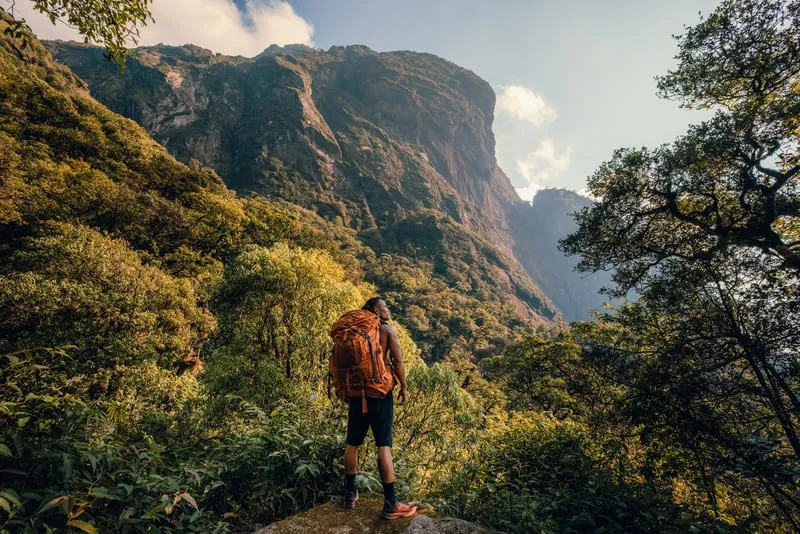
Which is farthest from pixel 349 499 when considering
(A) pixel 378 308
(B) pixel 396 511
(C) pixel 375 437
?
(A) pixel 378 308

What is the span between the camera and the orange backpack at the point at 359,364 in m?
3.39

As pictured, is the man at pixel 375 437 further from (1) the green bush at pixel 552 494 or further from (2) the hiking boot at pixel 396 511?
(1) the green bush at pixel 552 494

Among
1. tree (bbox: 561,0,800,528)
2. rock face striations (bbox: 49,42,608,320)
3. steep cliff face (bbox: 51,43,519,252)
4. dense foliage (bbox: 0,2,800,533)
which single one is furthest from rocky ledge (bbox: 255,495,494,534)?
steep cliff face (bbox: 51,43,519,252)

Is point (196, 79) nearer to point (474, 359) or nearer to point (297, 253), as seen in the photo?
point (474, 359)

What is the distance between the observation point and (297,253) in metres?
13.2

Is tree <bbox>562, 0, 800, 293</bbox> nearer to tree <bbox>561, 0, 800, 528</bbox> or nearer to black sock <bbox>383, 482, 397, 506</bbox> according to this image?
tree <bbox>561, 0, 800, 528</bbox>

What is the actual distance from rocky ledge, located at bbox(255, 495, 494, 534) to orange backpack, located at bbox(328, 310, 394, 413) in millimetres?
902

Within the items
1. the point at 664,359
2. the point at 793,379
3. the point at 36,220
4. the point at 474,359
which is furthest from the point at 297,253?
the point at 474,359

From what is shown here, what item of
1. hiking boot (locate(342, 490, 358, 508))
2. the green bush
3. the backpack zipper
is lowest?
the green bush

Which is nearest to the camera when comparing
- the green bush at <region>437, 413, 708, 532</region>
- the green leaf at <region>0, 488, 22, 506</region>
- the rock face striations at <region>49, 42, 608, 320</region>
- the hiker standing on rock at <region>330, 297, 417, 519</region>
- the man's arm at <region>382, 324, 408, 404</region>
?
the green leaf at <region>0, 488, 22, 506</region>

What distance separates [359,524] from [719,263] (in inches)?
253

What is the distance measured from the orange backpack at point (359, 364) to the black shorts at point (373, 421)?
0.10 metres

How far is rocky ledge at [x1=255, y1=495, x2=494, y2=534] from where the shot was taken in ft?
9.24

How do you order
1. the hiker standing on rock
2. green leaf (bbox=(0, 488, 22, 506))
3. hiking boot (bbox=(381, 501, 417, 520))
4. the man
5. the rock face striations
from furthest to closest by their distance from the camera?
1. the rock face striations
2. the hiker standing on rock
3. the man
4. hiking boot (bbox=(381, 501, 417, 520))
5. green leaf (bbox=(0, 488, 22, 506))
